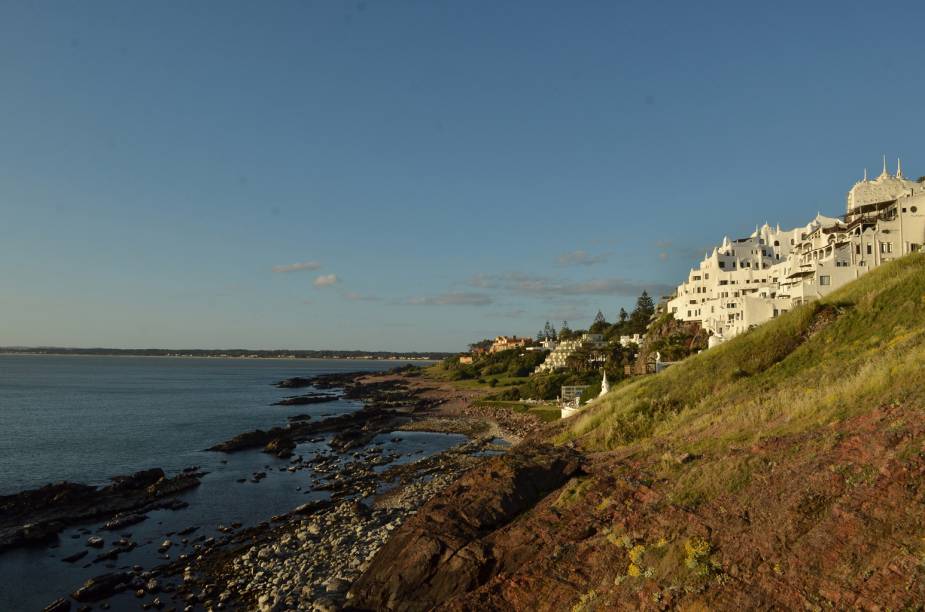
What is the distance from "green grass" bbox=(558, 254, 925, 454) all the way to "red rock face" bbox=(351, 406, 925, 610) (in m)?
1.66

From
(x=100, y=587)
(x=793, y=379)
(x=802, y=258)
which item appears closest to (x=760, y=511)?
(x=793, y=379)

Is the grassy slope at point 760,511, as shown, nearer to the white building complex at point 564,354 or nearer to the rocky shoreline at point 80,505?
the rocky shoreline at point 80,505

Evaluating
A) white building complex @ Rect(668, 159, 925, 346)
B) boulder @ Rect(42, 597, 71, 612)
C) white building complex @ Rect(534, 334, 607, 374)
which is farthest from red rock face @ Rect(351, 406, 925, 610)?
white building complex @ Rect(534, 334, 607, 374)

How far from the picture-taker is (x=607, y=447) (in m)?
25.0

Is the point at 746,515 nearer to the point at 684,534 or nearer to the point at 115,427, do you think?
the point at 684,534

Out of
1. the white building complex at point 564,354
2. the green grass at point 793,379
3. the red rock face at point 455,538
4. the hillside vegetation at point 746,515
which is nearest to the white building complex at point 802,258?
the green grass at point 793,379

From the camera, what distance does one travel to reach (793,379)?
2267cm

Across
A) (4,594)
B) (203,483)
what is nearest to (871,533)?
(4,594)

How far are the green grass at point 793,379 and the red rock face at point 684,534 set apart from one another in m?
1.66

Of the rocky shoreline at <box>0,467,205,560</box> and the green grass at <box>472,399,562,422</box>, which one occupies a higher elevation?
the rocky shoreline at <box>0,467,205,560</box>

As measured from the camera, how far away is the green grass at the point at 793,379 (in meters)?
16.5

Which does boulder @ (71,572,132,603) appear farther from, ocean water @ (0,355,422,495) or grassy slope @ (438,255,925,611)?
ocean water @ (0,355,422,495)

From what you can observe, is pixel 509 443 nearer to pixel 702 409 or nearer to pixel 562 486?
pixel 702 409

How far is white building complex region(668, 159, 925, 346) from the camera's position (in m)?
55.0
